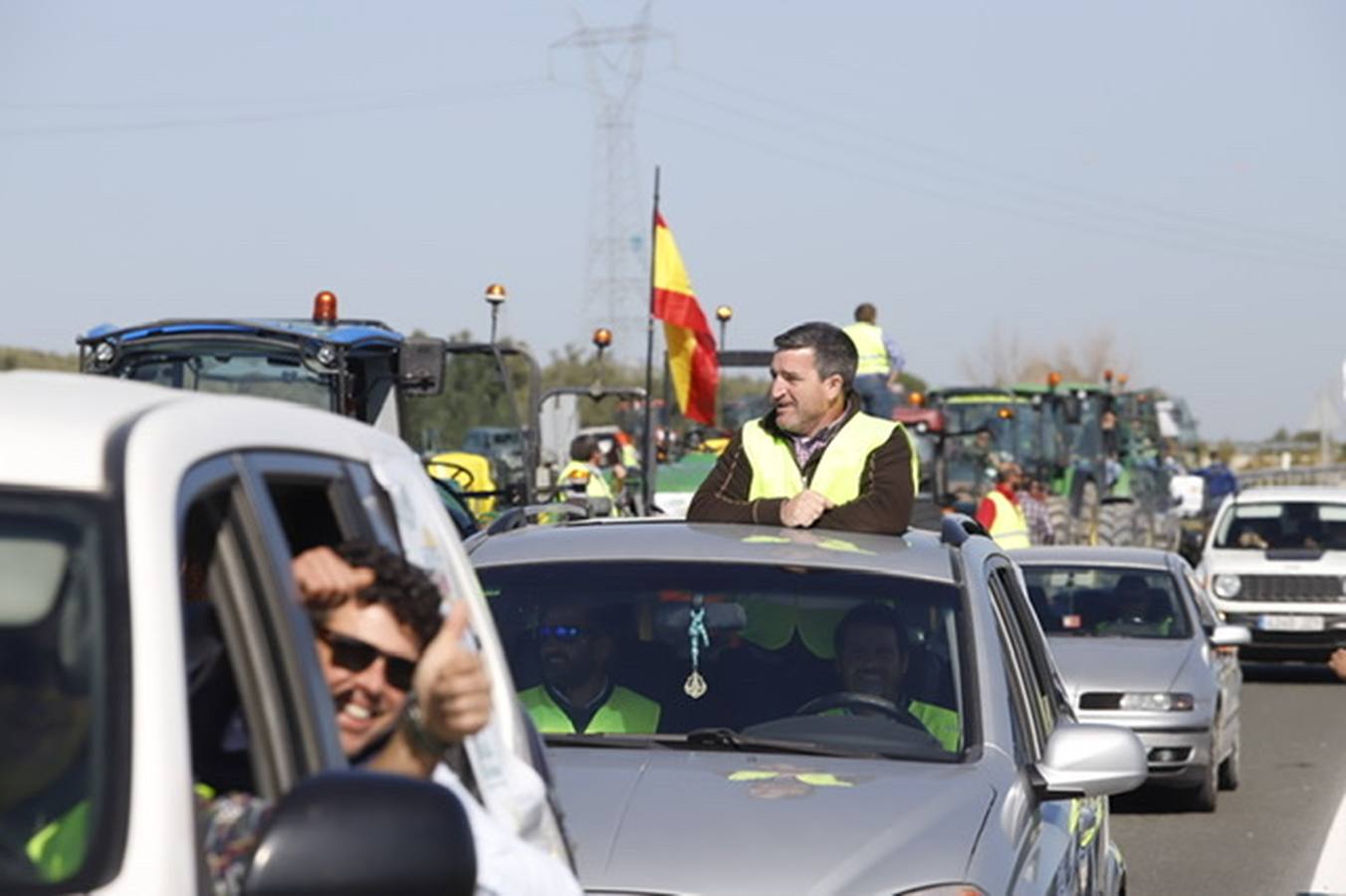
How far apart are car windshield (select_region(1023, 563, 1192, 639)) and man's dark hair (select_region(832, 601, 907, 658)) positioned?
30.6 feet

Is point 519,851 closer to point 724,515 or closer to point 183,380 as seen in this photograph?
point 724,515

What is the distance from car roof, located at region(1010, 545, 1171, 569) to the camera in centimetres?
1697

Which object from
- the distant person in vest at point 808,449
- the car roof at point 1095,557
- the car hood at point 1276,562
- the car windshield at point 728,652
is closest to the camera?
the car windshield at point 728,652

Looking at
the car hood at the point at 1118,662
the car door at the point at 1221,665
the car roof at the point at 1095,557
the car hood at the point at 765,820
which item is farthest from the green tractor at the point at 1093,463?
the car hood at the point at 765,820

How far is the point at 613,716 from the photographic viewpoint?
23.1ft

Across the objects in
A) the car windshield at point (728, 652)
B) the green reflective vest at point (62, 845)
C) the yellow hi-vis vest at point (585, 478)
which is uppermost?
the green reflective vest at point (62, 845)

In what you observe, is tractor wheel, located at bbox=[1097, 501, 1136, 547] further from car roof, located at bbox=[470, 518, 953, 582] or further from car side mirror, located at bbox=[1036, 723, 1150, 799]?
car side mirror, located at bbox=[1036, 723, 1150, 799]

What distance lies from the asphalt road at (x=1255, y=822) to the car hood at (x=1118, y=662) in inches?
25.3

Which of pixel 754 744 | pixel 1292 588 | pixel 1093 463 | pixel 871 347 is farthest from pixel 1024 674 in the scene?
pixel 1093 463

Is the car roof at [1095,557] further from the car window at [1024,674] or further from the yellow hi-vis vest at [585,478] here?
the car window at [1024,674]

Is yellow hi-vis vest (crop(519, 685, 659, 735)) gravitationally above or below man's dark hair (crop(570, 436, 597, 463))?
above

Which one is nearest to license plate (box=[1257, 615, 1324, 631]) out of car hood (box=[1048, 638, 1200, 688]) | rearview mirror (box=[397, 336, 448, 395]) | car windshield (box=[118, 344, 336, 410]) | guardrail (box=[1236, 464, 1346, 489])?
car hood (box=[1048, 638, 1200, 688])

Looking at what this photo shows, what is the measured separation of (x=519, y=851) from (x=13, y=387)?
2.86ft

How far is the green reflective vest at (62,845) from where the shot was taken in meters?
2.71
